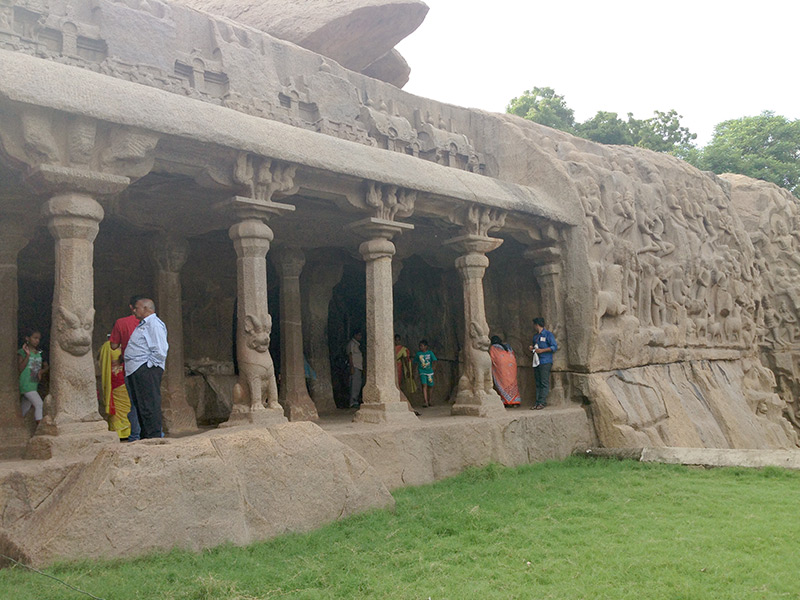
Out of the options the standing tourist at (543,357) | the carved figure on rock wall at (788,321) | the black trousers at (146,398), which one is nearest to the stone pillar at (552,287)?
the standing tourist at (543,357)

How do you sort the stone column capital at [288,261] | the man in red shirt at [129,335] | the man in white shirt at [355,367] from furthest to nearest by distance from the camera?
the man in white shirt at [355,367], the stone column capital at [288,261], the man in red shirt at [129,335]

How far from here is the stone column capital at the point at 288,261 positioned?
9.66 metres

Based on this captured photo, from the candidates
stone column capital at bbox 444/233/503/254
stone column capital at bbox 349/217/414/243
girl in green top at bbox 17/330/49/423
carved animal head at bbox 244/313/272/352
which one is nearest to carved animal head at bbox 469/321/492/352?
stone column capital at bbox 444/233/503/254

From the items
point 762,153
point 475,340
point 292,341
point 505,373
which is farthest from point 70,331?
point 762,153

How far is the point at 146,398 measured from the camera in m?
5.82

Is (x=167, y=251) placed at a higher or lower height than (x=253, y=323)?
higher

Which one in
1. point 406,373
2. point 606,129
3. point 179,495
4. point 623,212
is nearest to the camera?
point 179,495

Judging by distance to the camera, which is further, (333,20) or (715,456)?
(333,20)

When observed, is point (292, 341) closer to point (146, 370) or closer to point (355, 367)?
point (355, 367)

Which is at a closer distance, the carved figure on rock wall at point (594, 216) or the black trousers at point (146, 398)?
the black trousers at point (146, 398)

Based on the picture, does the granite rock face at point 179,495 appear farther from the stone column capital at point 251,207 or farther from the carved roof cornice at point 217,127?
the carved roof cornice at point 217,127

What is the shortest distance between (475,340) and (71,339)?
4.66m

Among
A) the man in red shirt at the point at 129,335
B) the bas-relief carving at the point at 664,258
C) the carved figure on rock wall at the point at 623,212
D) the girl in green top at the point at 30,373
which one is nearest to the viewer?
the man in red shirt at the point at 129,335

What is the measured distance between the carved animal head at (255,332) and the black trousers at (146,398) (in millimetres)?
890
